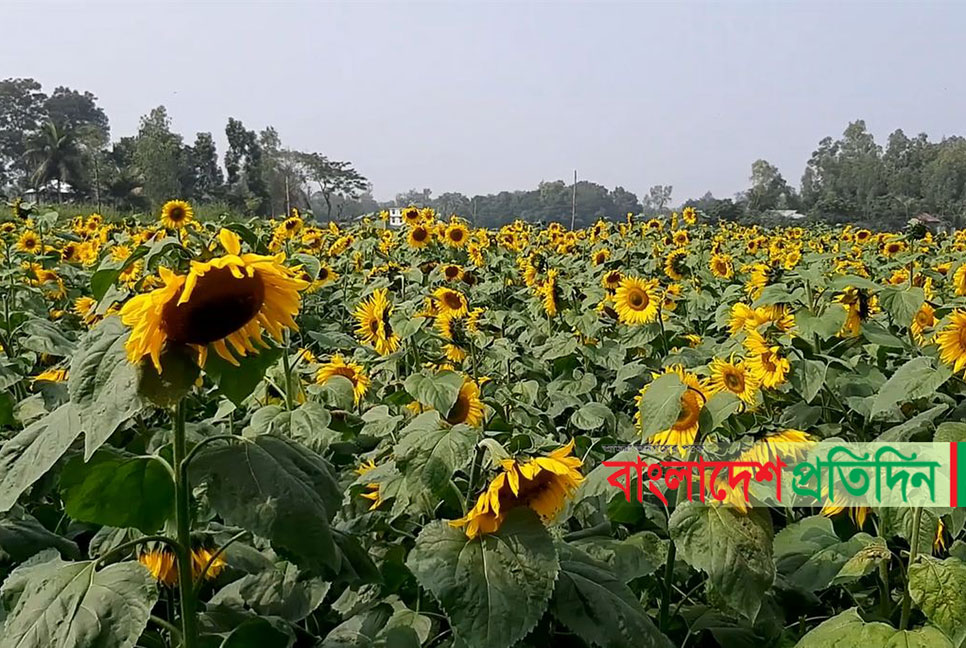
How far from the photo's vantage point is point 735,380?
2.58 metres

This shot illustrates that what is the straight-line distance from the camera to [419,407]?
2.41m

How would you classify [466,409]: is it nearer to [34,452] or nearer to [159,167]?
[34,452]

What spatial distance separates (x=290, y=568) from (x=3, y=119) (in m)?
75.7

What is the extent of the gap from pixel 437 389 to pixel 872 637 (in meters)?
1.13

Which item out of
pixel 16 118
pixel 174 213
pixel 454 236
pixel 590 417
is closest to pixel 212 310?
pixel 590 417

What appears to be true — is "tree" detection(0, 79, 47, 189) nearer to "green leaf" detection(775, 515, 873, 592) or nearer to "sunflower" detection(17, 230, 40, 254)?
"sunflower" detection(17, 230, 40, 254)

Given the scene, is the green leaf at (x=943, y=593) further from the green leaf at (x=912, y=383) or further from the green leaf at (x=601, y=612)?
the green leaf at (x=912, y=383)

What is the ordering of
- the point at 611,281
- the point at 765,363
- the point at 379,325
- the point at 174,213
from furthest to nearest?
the point at 174,213 < the point at 611,281 < the point at 379,325 < the point at 765,363

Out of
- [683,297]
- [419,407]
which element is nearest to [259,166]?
[683,297]

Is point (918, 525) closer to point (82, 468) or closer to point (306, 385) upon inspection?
point (82, 468)

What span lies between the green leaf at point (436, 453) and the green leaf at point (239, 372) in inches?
10.8

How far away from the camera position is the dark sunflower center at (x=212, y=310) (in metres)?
1.15

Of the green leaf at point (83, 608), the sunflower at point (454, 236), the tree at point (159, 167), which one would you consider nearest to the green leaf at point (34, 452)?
the green leaf at point (83, 608)

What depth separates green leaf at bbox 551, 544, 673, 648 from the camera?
125 cm
